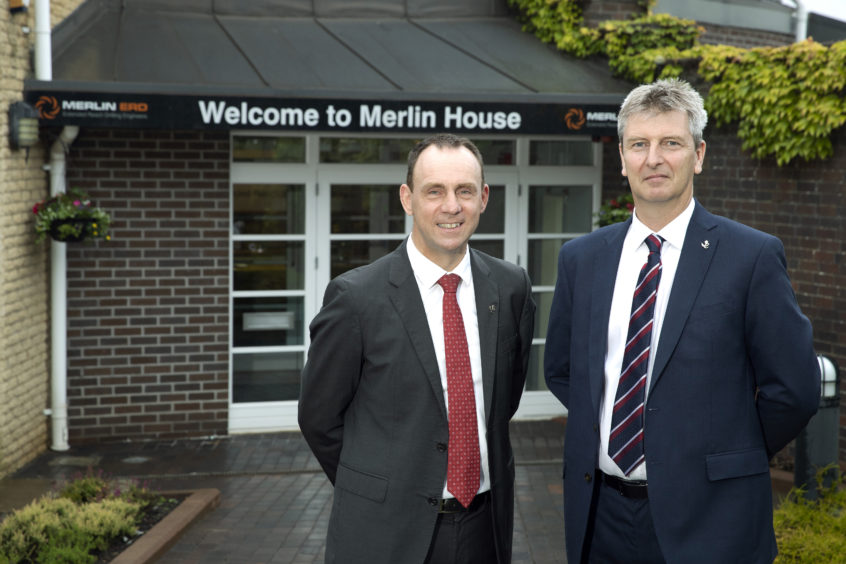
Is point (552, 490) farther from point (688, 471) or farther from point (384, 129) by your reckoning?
point (688, 471)

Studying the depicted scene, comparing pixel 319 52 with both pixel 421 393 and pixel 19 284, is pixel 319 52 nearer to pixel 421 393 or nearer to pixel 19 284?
pixel 19 284

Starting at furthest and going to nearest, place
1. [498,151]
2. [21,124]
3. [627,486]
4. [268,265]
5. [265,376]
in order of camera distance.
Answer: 1. [498,151]
2. [265,376]
3. [268,265]
4. [21,124]
5. [627,486]

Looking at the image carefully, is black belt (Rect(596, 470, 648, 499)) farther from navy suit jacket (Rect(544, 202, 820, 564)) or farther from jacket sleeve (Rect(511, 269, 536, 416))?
jacket sleeve (Rect(511, 269, 536, 416))

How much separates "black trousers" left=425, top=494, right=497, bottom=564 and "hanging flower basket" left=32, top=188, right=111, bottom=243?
5.28 meters

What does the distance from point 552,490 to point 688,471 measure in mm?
4349

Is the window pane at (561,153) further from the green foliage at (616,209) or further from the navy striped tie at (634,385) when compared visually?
the navy striped tie at (634,385)

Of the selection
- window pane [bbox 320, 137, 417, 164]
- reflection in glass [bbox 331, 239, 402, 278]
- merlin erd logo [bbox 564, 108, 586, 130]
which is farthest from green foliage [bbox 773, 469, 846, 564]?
window pane [bbox 320, 137, 417, 164]

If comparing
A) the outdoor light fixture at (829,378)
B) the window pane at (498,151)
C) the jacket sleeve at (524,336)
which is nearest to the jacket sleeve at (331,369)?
the jacket sleeve at (524,336)

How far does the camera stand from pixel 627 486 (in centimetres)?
316

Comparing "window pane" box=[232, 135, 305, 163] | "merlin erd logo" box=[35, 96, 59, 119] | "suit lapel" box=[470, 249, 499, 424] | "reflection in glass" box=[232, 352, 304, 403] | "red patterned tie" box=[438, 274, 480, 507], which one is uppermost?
"merlin erd logo" box=[35, 96, 59, 119]

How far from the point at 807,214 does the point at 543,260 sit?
2.82 m

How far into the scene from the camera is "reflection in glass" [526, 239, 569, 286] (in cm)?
941

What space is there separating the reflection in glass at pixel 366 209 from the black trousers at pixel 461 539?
231 inches

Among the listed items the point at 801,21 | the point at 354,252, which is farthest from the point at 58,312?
the point at 801,21
